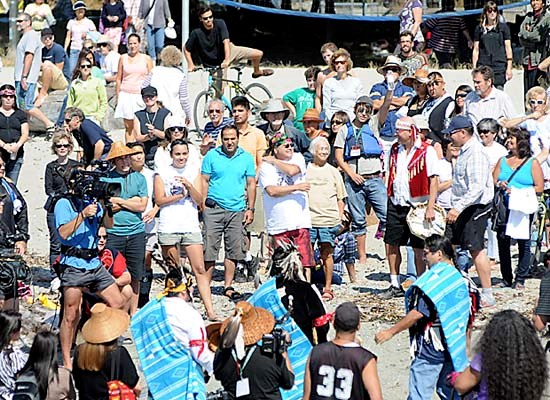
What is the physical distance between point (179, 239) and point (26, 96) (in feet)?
23.1

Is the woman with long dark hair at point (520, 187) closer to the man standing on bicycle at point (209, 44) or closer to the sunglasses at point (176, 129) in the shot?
the sunglasses at point (176, 129)

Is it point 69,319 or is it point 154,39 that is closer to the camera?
point 69,319

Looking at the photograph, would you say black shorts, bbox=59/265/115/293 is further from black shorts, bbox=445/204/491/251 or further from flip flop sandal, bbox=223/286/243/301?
black shorts, bbox=445/204/491/251

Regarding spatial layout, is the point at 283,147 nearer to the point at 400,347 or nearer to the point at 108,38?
the point at 400,347

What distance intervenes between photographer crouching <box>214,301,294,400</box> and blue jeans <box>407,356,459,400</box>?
951mm

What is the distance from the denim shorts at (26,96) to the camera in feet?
55.5

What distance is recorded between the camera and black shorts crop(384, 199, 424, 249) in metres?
11.2

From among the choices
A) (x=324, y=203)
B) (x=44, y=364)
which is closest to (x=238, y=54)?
(x=324, y=203)

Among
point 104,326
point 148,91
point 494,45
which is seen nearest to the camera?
point 104,326

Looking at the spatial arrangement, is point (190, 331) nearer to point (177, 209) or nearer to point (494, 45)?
point (177, 209)

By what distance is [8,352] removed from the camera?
742 centimetres

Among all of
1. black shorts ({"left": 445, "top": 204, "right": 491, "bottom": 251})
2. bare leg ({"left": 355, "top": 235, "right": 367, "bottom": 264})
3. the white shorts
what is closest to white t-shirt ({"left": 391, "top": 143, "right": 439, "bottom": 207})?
black shorts ({"left": 445, "top": 204, "right": 491, "bottom": 251})

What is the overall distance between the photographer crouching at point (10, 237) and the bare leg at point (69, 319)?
412 mm

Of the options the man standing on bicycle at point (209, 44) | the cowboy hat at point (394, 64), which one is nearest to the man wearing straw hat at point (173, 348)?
the cowboy hat at point (394, 64)
